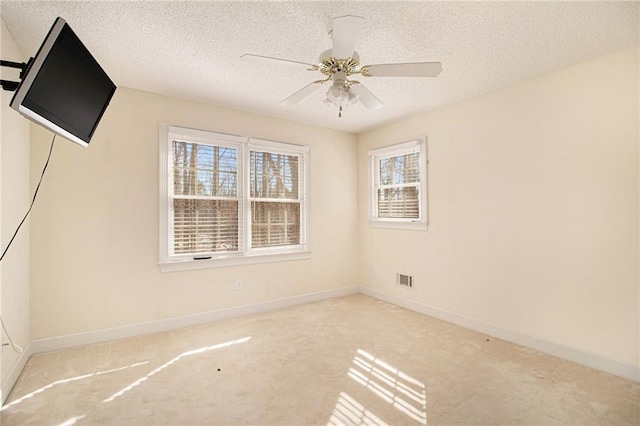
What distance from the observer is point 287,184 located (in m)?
4.51

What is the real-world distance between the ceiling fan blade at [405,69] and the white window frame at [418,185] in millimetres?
2050

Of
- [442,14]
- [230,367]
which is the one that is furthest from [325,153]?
[230,367]

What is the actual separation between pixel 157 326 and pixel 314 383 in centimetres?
200

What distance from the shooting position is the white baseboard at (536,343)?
2.55 metres

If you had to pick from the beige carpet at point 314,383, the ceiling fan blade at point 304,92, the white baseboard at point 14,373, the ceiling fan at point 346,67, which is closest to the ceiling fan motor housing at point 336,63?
the ceiling fan at point 346,67

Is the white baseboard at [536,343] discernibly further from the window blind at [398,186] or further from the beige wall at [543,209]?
the window blind at [398,186]

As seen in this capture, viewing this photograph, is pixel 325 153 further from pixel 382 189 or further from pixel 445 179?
pixel 445 179

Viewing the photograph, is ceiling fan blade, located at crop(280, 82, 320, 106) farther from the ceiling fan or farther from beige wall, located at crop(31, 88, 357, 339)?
beige wall, located at crop(31, 88, 357, 339)

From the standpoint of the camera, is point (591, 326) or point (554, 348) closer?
point (591, 326)

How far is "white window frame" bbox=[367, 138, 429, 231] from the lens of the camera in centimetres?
410

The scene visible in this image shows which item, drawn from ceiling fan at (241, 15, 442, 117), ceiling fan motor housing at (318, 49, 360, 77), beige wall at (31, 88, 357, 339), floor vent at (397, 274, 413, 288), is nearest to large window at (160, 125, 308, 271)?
beige wall at (31, 88, 357, 339)

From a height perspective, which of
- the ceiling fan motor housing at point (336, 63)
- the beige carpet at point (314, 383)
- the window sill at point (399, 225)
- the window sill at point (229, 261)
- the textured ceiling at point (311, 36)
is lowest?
the beige carpet at point (314, 383)

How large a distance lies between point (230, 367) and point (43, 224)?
2159mm

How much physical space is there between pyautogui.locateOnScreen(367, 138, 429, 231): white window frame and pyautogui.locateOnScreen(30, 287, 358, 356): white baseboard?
4.61 feet
